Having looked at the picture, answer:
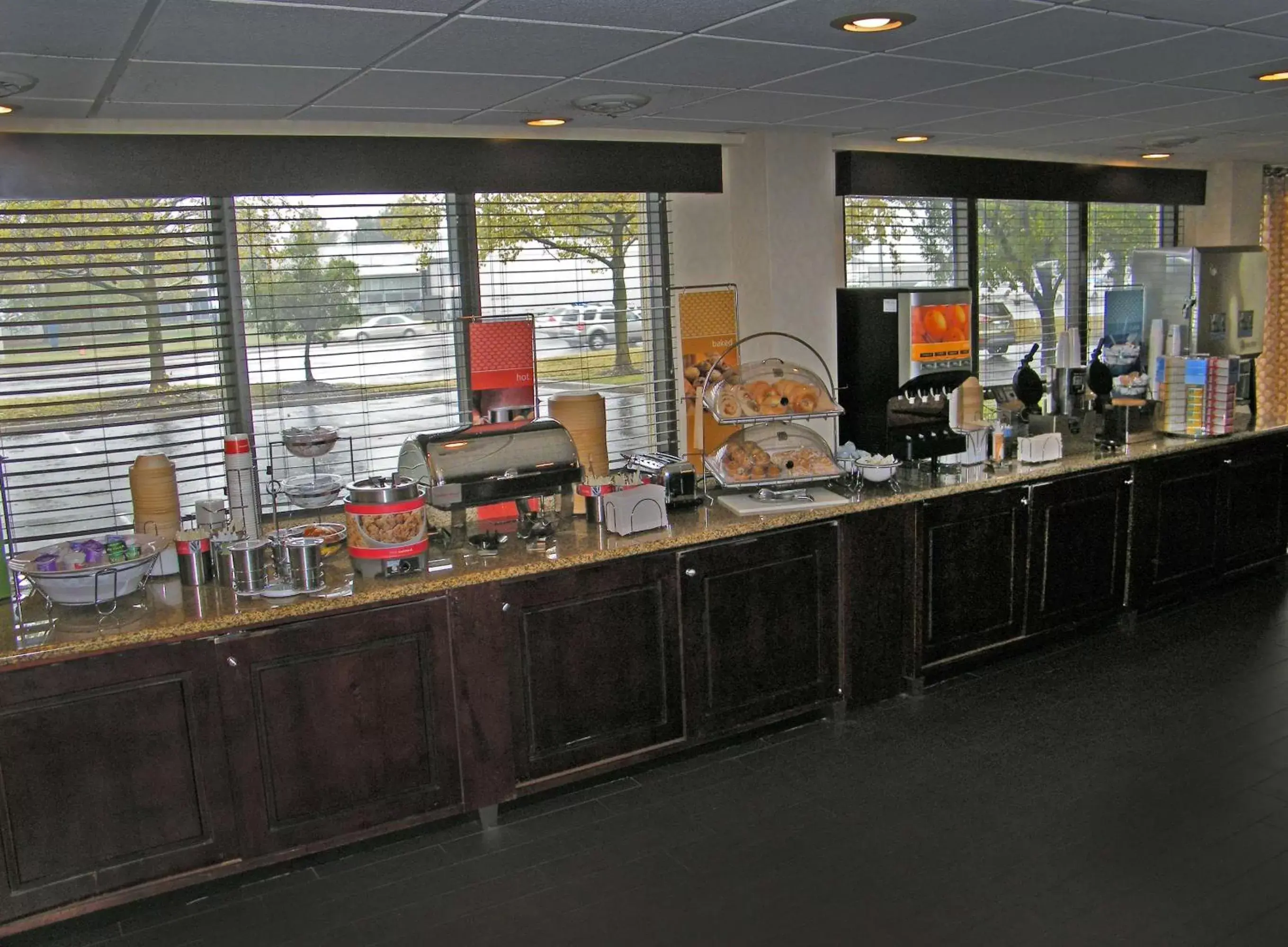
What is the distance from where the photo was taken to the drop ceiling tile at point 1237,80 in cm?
360

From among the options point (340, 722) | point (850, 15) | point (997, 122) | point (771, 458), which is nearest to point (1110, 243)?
point (997, 122)

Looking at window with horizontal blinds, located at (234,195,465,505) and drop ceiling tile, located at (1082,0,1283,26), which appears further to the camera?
window with horizontal blinds, located at (234,195,465,505)

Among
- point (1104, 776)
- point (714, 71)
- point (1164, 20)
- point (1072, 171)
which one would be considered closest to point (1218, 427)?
point (1072, 171)

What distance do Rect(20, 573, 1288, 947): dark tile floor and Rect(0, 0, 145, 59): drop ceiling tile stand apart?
7.55 ft

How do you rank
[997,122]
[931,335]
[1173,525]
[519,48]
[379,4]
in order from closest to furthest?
[379,4] → [519,48] → [997,122] → [931,335] → [1173,525]

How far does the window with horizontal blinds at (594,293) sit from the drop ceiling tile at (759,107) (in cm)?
90

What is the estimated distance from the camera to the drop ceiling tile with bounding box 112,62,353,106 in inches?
118

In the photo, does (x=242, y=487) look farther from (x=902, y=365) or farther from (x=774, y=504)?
(x=902, y=365)

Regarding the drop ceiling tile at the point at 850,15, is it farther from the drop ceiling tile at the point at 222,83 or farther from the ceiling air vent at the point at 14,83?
the ceiling air vent at the point at 14,83

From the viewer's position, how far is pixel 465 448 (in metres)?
3.66

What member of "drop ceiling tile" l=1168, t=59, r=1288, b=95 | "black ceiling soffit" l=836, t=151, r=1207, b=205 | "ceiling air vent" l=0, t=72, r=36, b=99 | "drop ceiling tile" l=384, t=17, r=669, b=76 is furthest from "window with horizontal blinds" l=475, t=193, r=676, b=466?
"drop ceiling tile" l=1168, t=59, r=1288, b=95

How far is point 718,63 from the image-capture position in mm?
3205

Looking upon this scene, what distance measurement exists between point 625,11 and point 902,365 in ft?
9.15

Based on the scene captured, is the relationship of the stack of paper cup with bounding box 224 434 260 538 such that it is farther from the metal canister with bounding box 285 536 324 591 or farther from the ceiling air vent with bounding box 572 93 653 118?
the ceiling air vent with bounding box 572 93 653 118
